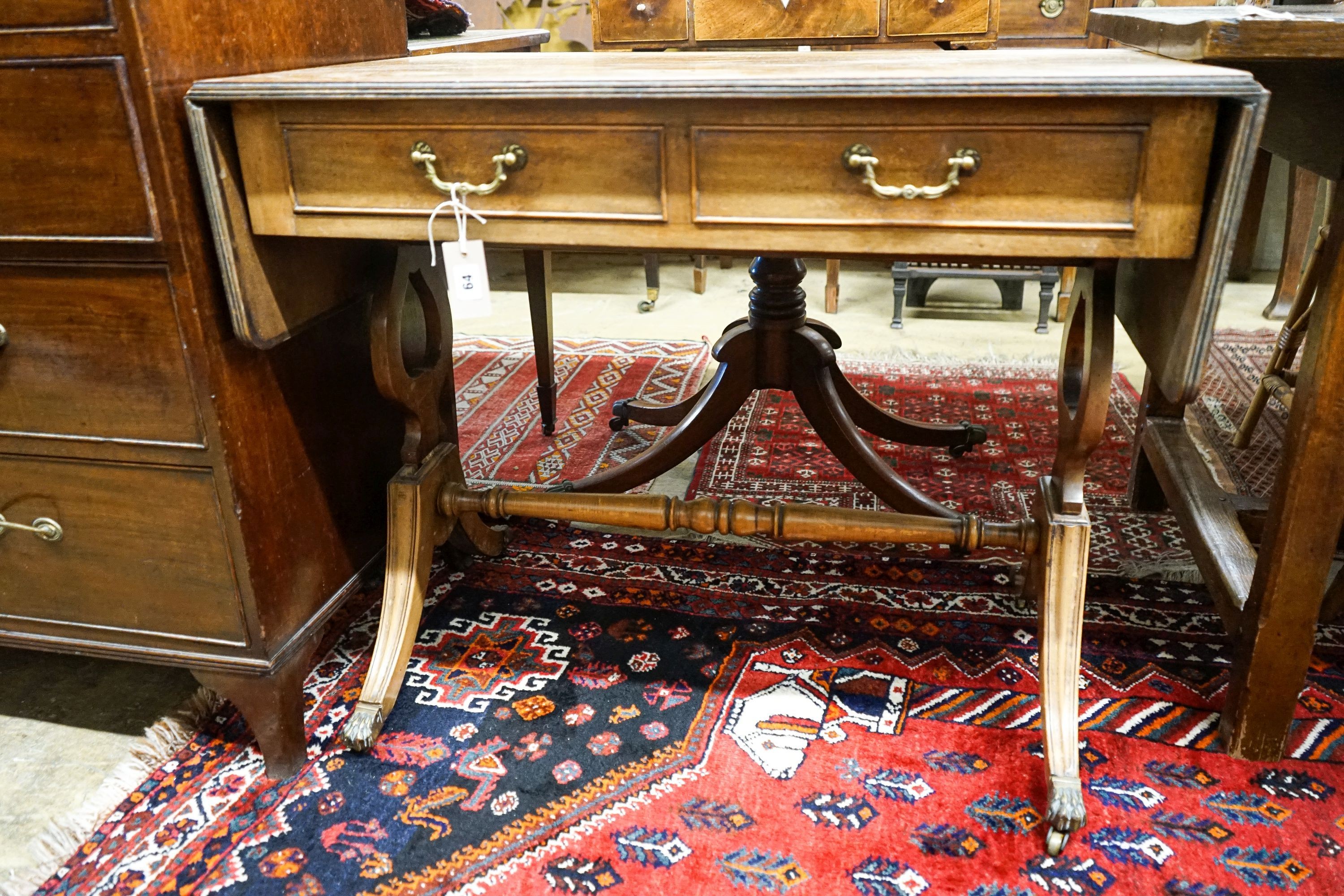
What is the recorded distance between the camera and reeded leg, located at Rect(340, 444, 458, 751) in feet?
4.80

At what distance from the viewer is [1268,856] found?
1184 millimetres

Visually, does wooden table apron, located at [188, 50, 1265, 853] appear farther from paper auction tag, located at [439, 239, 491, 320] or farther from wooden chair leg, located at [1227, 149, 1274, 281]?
Result: wooden chair leg, located at [1227, 149, 1274, 281]

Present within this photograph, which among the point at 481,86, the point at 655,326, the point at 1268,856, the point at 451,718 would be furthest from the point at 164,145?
the point at 655,326

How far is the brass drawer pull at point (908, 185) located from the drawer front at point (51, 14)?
786 mm

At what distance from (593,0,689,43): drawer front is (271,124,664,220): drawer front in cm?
228

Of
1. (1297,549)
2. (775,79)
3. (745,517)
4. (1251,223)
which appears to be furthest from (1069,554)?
(1251,223)

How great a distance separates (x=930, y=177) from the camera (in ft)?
3.37

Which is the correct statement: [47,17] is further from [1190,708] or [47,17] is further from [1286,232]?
[1286,232]

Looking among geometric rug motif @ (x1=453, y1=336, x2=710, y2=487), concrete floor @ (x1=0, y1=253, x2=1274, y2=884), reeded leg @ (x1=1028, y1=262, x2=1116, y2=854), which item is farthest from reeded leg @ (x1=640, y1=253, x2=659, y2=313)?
reeded leg @ (x1=1028, y1=262, x2=1116, y2=854)

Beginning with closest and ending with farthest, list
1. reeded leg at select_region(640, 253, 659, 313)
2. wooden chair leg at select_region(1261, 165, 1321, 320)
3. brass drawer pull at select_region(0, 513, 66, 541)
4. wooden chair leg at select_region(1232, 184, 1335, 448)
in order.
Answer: brass drawer pull at select_region(0, 513, 66, 541), wooden chair leg at select_region(1232, 184, 1335, 448), wooden chair leg at select_region(1261, 165, 1321, 320), reeded leg at select_region(640, 253, 659, 313)

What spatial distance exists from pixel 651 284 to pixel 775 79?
2.72m

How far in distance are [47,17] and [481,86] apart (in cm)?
46

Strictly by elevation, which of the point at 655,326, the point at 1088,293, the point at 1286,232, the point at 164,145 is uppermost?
the point at 164,145

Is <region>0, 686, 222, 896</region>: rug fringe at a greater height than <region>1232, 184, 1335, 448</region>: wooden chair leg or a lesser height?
lesser
